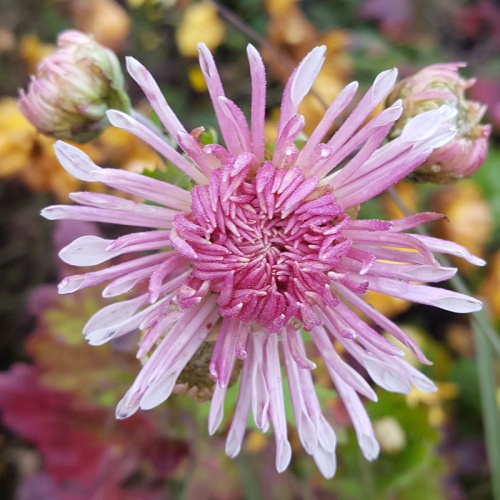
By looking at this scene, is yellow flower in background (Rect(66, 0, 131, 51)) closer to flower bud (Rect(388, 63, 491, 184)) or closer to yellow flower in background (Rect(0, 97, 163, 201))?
yellow flower in background (Rect(0, 97, 163, 201))

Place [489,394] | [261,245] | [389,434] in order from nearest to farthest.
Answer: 1. [261,245]
2. [489,394]
3. [389,434]

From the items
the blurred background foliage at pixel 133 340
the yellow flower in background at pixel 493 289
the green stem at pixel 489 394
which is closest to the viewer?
the green stem at pixel 489 394

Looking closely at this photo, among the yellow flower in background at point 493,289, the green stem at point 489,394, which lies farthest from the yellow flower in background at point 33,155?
the yellow flower in background at point 493,289

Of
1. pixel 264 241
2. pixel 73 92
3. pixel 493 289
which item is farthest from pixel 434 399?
pixel 73 92

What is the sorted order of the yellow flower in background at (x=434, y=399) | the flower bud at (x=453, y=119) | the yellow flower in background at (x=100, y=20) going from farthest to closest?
the yellow flower in background at (x=100, y=20)
the yellow flower in background at (x=434, y=399)
the flower bud at (x=453, y=119)

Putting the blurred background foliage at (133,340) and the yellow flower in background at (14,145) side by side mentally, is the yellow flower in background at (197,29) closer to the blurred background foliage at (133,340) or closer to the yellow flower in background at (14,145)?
the blurred background foliage at (133,340)

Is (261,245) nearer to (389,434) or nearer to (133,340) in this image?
(133,340)

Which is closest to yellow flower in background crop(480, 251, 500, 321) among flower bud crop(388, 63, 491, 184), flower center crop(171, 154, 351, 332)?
flower bud crop(388, 63, 491, 184)

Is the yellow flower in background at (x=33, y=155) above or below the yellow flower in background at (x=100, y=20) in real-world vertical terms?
below
